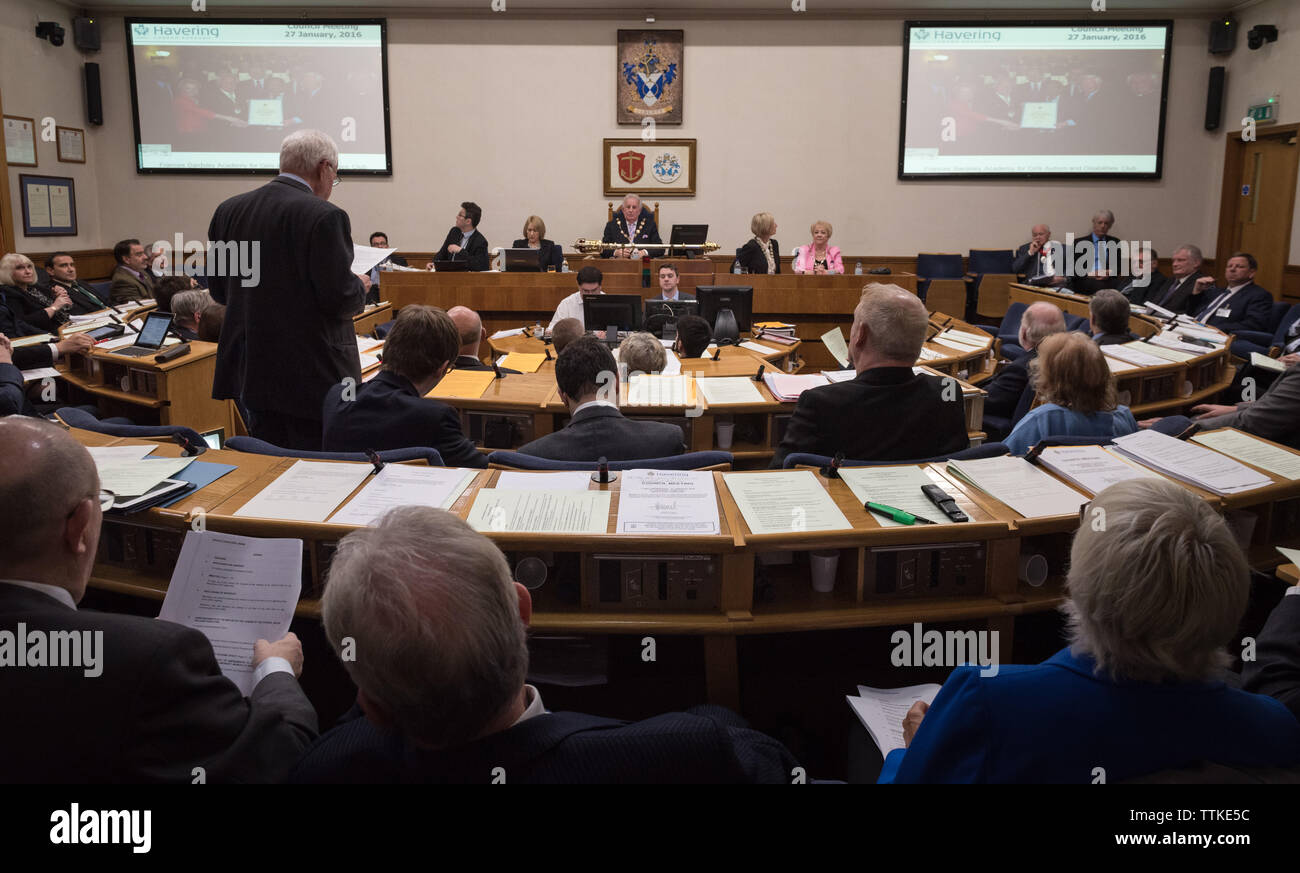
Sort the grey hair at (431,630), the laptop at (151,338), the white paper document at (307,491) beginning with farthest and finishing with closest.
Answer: the laptop at (151,338) < the white paper document at (307,491) < the grey hair at (431,630)

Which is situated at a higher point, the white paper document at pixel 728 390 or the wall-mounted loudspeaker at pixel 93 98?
the wall-mounted loudspeaker at pixel 93 98

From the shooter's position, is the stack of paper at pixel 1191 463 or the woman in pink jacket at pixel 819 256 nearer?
the stack of paper at pixel 1191 463

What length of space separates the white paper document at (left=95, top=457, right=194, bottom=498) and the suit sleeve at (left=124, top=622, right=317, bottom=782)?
104cm

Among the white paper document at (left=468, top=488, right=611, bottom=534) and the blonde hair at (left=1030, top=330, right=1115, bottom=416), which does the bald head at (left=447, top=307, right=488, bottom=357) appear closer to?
the white paper document at (left=468, top=488, right=611, bottom=534)

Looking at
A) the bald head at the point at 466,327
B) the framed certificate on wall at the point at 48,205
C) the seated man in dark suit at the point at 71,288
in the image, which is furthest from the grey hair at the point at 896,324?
the framed certificate on wall at the point at 48,205

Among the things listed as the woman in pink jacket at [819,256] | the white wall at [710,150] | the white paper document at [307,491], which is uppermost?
the white wall at [710,150]

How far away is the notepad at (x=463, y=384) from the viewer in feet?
13.0

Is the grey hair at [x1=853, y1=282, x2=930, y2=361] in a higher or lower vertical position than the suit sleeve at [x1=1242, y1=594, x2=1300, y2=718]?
higher

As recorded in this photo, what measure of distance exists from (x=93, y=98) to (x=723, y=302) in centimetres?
793

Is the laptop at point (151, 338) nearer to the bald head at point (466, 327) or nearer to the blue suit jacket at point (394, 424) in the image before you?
the bald head at point (466, 327)

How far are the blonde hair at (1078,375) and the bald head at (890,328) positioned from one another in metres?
0.59

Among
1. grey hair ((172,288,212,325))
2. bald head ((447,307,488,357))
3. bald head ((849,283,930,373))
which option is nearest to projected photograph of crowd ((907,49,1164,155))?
bald head ((447,307,488,357))

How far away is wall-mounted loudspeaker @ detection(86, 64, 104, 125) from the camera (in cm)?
985

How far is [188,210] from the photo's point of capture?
33.6 feet
